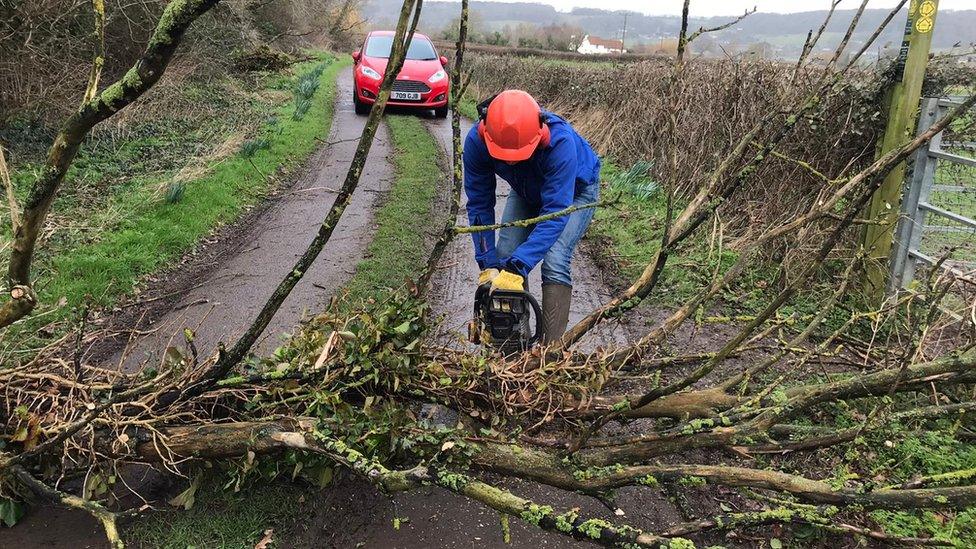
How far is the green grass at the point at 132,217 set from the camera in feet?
15.4

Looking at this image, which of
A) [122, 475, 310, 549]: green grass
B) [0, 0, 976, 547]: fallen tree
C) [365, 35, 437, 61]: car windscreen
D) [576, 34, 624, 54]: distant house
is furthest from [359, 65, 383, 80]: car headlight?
[576, 34, 624, 54]: distant house

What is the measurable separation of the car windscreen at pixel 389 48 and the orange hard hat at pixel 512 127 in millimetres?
10508

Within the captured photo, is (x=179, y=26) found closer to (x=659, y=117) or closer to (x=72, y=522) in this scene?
(x=72, y=522)

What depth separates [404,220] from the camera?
691cm

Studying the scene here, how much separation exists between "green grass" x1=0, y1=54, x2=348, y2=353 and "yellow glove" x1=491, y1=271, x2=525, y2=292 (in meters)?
1.28

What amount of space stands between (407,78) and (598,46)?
20397 mm

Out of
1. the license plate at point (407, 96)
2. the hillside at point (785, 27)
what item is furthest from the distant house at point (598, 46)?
the hillside at point (785, 27)

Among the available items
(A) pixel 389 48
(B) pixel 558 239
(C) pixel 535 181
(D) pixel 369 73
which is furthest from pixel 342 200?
(A) pixel 389 48

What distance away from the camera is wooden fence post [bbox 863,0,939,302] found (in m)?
4.21

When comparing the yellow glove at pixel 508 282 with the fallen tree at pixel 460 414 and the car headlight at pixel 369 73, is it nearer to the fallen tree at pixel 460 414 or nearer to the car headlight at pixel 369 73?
the fallen tree at pixel 460 414

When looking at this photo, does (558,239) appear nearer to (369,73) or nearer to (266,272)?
(266,272)

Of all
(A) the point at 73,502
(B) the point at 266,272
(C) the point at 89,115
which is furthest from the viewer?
(B) the point at 266,272

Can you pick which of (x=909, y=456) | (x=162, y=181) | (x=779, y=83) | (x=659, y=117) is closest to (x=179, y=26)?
(x=909, y=456)

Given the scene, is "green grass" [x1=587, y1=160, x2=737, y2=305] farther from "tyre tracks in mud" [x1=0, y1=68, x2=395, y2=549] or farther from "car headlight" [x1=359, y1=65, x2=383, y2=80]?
"car headlight" [x1=359, y1=65, x2=383, y2=80]
